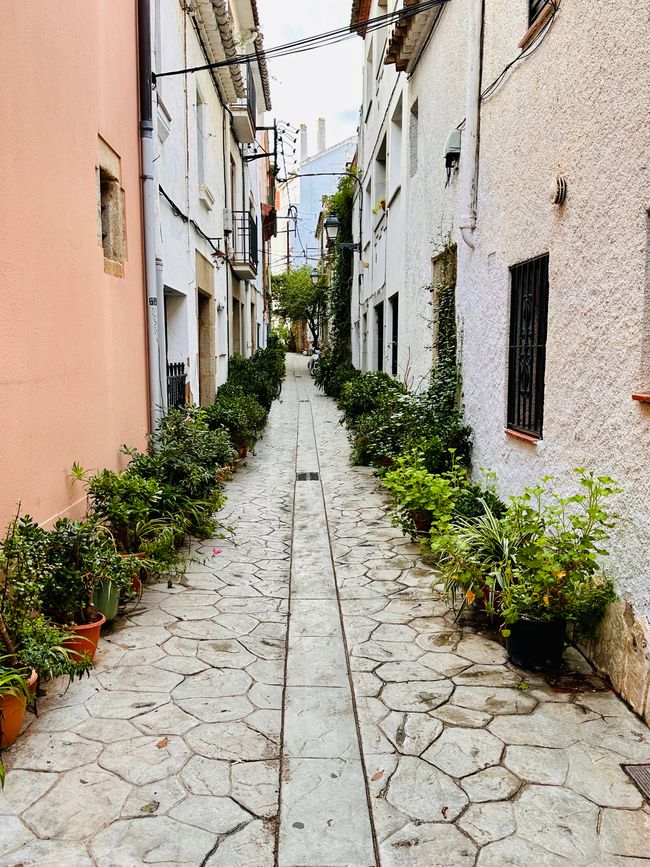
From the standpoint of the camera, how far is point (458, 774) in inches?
106

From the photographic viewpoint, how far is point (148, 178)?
20.7ft

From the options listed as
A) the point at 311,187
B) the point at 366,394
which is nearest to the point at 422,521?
the point at 366,394

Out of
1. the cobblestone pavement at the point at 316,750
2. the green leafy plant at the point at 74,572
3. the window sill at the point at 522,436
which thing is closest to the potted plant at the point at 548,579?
the cobblestone pavement at the point at 316,750

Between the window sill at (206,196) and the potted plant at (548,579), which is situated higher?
the window sill at (206,196)

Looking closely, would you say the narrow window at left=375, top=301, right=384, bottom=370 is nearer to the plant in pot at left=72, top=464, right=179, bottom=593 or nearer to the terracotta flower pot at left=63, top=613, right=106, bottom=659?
the plant in pot at left=72, top=464, right=179, bottom=593

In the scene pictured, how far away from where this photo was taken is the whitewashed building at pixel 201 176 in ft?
24.3

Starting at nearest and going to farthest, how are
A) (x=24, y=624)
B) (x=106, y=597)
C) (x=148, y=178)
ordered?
(x=24, y=624) → (x=106, y=597) → (x=148, y=178)

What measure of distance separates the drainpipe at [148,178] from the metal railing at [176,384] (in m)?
1.20

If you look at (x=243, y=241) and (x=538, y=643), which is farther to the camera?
(x=243, y=241)

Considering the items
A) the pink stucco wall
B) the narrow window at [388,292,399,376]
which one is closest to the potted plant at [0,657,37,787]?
the pink stucco wall

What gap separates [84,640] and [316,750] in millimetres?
1481

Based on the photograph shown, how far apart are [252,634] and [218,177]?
9.51 meters

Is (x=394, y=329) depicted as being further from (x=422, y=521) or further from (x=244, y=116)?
(x=422, y=521)

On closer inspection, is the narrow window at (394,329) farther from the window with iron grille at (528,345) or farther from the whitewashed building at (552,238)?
the window with iron grille at (528,345)
